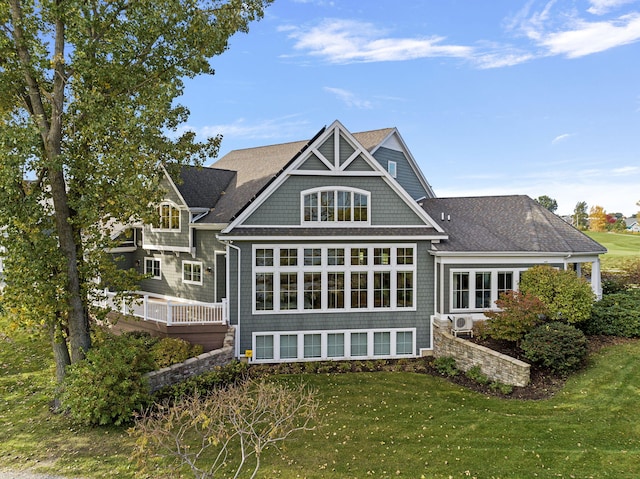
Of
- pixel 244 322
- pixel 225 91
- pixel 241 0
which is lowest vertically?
pixel 244 322

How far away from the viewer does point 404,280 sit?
50.1 feet

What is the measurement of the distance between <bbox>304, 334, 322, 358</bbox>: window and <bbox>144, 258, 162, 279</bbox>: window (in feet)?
27.8

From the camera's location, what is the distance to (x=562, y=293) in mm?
14250

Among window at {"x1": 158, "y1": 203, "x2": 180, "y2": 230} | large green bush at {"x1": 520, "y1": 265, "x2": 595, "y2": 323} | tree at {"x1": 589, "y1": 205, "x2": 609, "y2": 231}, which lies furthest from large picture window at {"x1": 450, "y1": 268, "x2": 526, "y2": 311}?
tree at {"x1": 589, "y1": 205, "x2": 609, "y2": 231}

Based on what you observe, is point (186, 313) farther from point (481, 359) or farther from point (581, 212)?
point (581, 212)

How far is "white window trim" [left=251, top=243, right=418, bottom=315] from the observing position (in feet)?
47.6

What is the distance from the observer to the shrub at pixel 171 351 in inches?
477

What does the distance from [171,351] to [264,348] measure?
3492mm

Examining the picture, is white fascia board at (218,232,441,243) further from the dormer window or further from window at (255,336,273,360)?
window at (255,336,273,360)

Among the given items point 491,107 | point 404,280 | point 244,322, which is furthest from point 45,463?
point 491,107

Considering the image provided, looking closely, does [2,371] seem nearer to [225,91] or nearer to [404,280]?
[225,91]

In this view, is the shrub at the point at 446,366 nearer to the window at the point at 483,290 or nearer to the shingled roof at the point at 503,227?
the window at the point at 483,290

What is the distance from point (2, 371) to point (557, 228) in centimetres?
2288

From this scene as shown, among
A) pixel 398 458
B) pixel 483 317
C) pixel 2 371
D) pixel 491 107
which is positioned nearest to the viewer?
pixel 398 458
